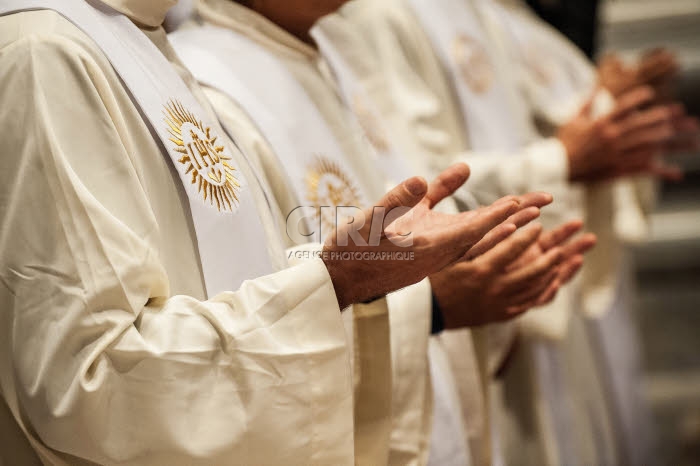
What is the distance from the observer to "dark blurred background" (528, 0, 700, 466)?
6145 mm

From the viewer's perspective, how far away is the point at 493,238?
5.72 feet

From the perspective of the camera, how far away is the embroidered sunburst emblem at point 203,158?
5.60 feet

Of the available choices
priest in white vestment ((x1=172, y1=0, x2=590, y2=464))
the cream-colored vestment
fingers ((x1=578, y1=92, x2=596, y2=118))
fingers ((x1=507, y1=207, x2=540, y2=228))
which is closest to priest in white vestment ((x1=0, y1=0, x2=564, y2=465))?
fingers ((x1=507, y1=207, x2=540, y2=228))

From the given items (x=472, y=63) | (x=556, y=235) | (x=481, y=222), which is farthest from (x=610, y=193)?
(x=481, y=222)

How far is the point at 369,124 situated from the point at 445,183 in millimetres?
1111

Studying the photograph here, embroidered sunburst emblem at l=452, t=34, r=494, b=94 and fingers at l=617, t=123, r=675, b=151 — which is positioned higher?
embroidered sunburst emblem at l=452, t=34, r=494, b=94

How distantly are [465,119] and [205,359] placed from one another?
224 cm

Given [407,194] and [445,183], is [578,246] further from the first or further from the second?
[407,194]

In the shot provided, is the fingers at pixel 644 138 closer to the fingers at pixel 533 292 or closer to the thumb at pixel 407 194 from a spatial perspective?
the fingers at pixel 533 292

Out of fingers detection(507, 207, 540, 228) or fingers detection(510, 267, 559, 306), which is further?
fingers detection(510, 267, 559, 306)

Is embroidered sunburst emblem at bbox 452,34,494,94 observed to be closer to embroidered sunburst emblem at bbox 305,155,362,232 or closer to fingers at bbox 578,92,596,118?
fingers at bbox 578,92,596,118

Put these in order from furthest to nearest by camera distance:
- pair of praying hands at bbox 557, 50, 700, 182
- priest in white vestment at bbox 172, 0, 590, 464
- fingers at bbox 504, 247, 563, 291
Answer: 1. pair of praying hands at bbox 557, 50, 700, 182
2. fingers at bbox 504, 247, 563, 291
3. priest in white vestment at bbox 172, 0, 590, 464

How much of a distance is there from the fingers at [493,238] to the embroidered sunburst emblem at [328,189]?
19.0 inches

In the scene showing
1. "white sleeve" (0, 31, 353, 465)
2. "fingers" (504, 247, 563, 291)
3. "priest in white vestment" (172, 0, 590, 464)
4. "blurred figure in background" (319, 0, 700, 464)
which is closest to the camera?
"white sleeve" (0, 31, 353, 465)
